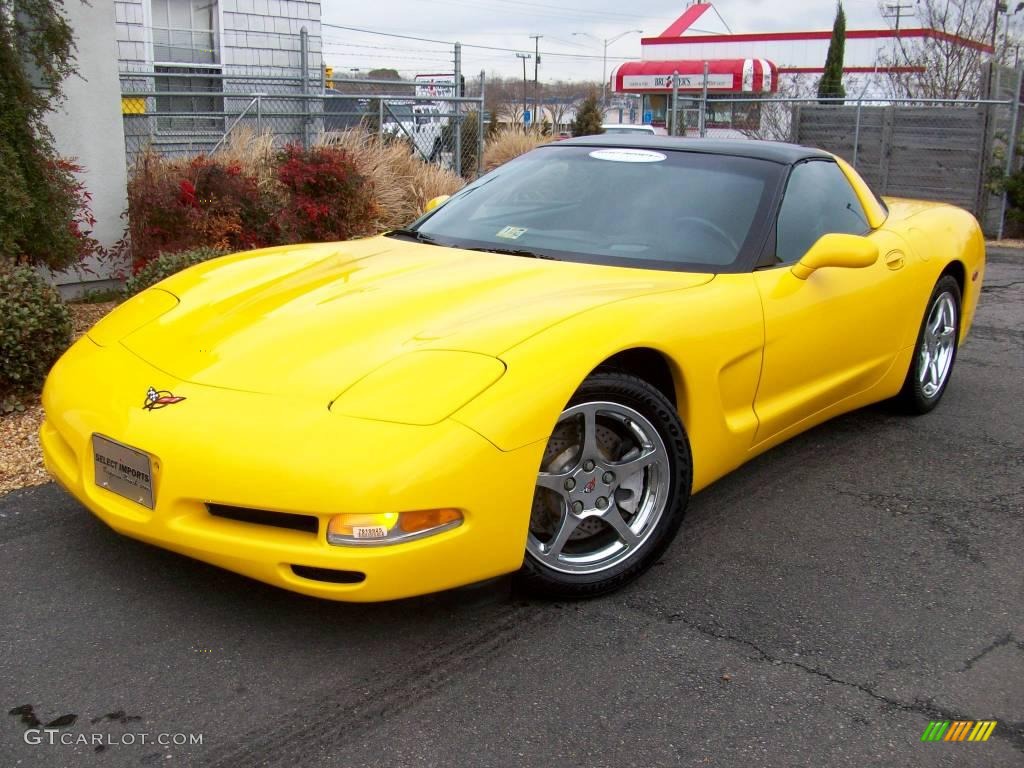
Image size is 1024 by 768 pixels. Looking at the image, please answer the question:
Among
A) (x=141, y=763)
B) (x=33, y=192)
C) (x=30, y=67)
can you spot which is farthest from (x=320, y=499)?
(x=30, y=67)

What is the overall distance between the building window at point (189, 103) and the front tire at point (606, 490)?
11002 millimetres

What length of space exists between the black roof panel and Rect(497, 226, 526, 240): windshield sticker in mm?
687

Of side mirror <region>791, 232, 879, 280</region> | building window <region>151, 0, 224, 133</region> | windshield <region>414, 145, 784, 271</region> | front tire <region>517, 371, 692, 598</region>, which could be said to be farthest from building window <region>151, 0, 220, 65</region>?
front tire <region>517, 371, 692, 598</region>

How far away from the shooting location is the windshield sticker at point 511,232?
4078mm

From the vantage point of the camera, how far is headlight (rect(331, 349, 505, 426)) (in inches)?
106

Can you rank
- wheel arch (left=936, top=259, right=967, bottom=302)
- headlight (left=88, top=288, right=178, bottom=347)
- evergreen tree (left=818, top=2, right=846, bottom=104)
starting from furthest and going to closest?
evergreen tree (left=818, top=2, right=846, bottom=104), wheel arch (left=936, top=259, right=967, bottom=302), headlight (left=88, top=288, right=178, bottom=347)

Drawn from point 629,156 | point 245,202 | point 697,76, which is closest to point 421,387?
point 629,156

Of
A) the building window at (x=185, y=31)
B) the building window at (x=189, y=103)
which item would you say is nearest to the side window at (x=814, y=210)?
the building window at (x=189, y=103)

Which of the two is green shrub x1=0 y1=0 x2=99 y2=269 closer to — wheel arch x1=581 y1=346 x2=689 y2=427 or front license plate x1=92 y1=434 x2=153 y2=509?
front license plate x1=92 y1=434 x2=153 y2=509

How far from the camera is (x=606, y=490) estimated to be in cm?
313

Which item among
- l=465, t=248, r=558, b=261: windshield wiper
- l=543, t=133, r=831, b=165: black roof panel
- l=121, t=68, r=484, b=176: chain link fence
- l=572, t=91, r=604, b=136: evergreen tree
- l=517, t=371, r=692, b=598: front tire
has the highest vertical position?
l=572, t=91, r=604, b=136: evergreen tree

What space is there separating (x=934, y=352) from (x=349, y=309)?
Result: 129 inches

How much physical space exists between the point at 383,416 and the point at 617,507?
91cm

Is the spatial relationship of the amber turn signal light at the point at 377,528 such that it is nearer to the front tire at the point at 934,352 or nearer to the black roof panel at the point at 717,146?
the black roof panel at the point at 717,146
